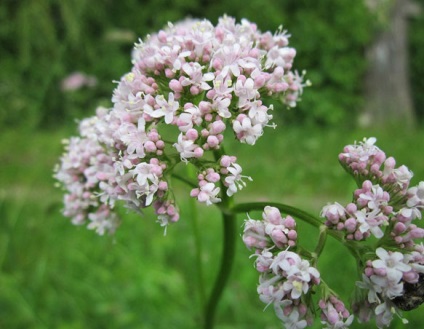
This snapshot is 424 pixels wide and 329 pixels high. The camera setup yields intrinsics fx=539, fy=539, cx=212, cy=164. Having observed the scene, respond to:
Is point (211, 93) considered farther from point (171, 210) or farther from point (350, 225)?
point (350, 225)

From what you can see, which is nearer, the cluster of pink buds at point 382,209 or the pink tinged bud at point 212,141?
the cluster of pink buds at point 382,209

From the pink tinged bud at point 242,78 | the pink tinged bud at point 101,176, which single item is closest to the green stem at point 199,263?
the pink tinged bud at point 101,176

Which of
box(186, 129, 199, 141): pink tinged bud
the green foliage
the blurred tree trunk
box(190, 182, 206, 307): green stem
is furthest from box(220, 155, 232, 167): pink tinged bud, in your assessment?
the green foliage

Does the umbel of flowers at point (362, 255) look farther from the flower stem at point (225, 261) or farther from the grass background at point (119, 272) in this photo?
the grass background at point (119, 272)

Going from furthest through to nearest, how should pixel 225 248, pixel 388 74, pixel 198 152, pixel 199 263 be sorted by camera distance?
pixel 388 74, pixel 199 263, pixel 225 248, pixel 198 152

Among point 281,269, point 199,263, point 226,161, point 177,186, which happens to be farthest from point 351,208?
point 177,186

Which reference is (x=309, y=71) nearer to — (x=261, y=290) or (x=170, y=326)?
(x=170, y=326)
